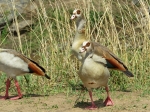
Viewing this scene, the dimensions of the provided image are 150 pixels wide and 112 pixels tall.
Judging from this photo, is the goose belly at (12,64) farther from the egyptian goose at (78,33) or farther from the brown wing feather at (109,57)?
the brown wing feather at (109,57)

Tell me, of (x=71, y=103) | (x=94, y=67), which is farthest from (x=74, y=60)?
(x=94, y=67)

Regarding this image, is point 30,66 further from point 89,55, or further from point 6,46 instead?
point 6,46

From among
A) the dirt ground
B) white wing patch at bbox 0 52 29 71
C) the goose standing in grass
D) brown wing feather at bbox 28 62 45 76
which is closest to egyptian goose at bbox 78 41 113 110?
the goose standing in grass

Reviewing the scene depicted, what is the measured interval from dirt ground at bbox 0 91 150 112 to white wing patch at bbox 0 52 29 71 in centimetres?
51

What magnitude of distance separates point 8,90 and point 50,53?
3.62ft

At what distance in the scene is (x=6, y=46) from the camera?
12062 millimetres

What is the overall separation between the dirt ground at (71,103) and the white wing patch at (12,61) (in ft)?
1.68

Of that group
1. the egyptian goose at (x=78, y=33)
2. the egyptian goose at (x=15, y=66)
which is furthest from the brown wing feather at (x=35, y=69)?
the egyptian goose at (x=78, y=33)

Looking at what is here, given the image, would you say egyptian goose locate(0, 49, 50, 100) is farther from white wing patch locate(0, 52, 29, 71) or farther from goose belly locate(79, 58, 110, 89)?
goose belly locate(79, 58, 110, 89)

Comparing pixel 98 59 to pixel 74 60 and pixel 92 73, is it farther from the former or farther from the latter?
pixel 74 60

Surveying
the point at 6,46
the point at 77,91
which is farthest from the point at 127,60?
the point at 6,46

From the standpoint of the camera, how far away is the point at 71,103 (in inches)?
267

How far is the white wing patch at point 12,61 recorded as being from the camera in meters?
7.23

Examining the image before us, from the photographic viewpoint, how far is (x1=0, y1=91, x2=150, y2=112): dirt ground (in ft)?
20.9
